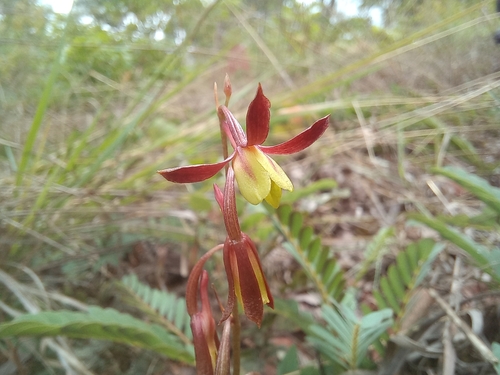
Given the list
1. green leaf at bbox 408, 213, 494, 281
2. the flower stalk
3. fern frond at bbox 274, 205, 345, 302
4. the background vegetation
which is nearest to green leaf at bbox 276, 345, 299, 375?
the background vegetation

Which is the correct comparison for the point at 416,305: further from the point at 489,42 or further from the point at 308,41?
the point at 308,41

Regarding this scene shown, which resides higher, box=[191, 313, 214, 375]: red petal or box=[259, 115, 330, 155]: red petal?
box=[259, 115, 330, 155]: red petal

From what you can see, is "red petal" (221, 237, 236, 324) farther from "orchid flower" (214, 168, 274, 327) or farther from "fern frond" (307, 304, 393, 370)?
"fern frond" (307, 304, 393, 370)

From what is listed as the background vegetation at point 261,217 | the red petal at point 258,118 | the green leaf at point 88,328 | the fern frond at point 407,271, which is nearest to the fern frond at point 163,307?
the background vegetation at point 261,217

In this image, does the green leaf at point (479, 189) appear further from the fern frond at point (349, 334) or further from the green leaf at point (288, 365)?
the green leaf at point (288, 365)

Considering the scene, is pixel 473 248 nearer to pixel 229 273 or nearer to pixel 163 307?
pixel 229 273

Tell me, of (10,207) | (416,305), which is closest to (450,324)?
(416,305)
